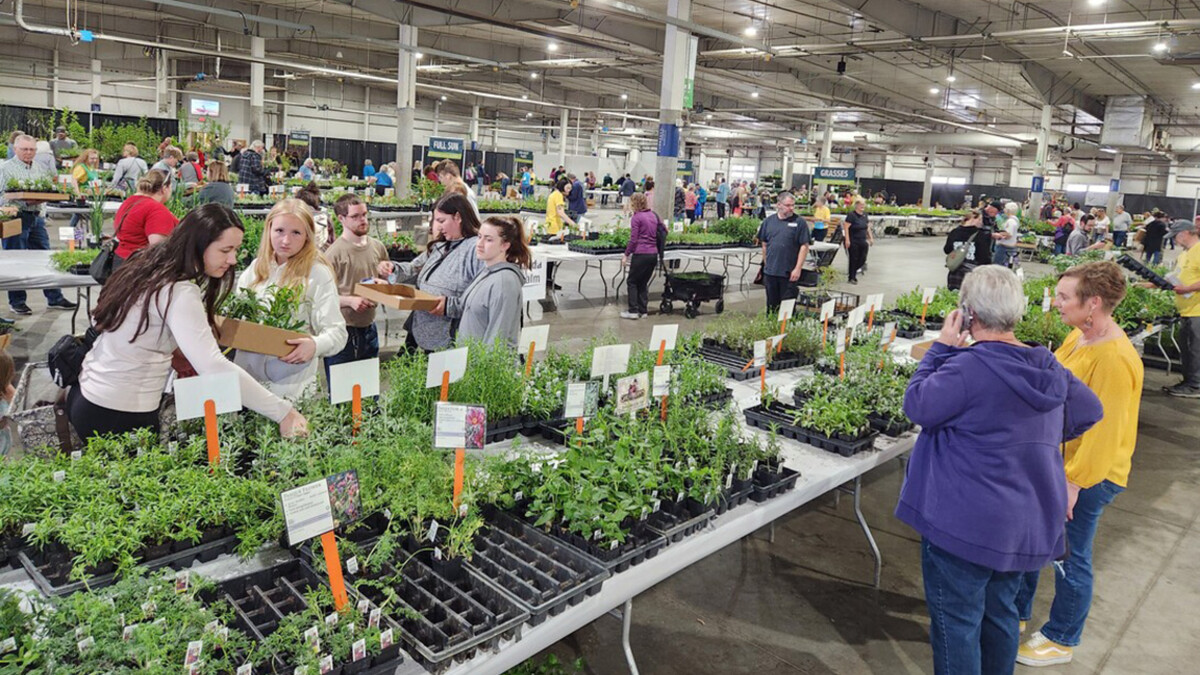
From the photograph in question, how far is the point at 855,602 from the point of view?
3.50m

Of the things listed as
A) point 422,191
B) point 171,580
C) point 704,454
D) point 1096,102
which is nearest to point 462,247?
point 704,454

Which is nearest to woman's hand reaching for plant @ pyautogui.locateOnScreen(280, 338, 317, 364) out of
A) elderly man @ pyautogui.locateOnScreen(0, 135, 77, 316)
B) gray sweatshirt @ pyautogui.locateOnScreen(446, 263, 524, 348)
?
gray sweatshirt @ pyautogui.locateOnScreen(446, 263, 524, 348)

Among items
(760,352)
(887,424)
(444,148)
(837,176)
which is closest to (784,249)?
(760,352)

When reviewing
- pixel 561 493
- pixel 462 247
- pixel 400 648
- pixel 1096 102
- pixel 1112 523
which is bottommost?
pixel 1112 523

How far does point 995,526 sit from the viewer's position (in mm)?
2219

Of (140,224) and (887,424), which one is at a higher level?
(140,224)

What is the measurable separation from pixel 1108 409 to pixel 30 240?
870 cm

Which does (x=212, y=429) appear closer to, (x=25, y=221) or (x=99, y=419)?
(x=99, y=419)

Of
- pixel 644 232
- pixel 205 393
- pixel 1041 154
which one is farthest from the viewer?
pixel 1041 154

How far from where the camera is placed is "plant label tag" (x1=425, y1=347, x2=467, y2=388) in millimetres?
2643

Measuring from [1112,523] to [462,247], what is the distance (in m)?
3.80

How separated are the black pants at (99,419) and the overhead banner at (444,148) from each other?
55.4 ft

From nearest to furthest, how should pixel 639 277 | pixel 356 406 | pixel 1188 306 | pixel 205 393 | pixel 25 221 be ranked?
pixel 205 393, pixel 356 406, pixel 1188 306, pixel 25 221, pixel 639 277

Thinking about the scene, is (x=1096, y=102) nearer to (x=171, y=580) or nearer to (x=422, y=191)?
(x=422, y=191)
